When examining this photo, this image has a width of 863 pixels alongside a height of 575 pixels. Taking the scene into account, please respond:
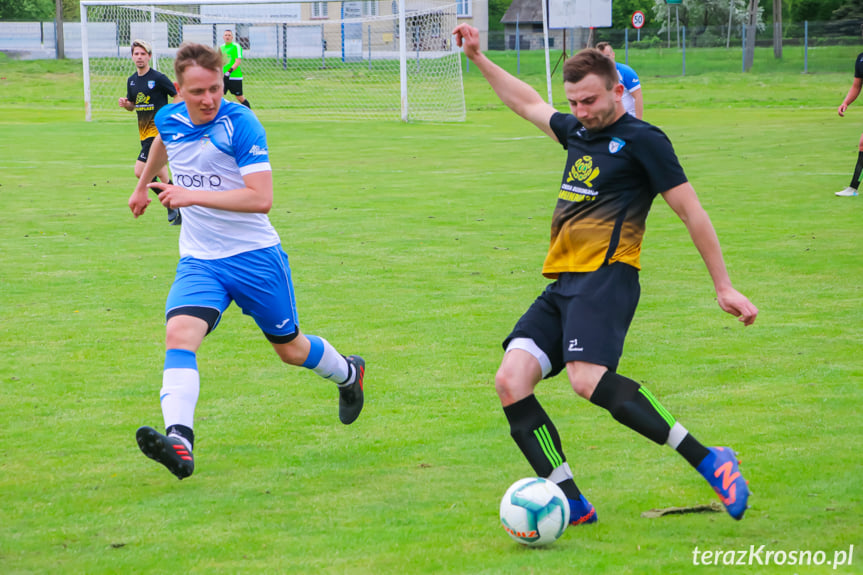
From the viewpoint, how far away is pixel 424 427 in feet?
19.3

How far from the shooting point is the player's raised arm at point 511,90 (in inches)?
200

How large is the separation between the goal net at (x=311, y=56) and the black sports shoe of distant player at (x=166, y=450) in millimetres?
25210

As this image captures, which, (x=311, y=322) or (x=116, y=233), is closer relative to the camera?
(x=311, y=322)

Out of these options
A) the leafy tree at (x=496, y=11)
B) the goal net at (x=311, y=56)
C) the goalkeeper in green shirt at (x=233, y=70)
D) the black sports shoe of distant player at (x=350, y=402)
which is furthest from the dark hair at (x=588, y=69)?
the leafy tree at (x=496, y=11)

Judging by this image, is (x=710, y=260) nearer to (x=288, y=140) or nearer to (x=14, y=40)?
(x=288, y=140)

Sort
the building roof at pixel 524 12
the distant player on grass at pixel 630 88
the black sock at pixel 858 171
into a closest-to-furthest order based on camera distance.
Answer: the distant player on grass at pixel 630 88, the black sock at pixel 858 171, the building roof at pixel 524 12

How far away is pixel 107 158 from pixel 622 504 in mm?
18847

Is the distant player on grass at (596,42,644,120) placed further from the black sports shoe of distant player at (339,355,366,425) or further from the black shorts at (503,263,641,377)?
the black shorts at (503,263,641,377)

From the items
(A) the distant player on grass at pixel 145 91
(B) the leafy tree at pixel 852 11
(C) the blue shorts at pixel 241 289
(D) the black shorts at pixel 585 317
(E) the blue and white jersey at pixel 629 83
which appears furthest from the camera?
(B) the leafy tree at pixel 852 11

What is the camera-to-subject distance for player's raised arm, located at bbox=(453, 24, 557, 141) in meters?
5.07

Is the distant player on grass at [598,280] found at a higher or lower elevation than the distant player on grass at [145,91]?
lower

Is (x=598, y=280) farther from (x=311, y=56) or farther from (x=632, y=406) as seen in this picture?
(x=311, y=56)

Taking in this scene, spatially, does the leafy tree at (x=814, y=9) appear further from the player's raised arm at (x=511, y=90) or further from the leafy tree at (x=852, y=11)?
the player's raised arm at (x=511, y=90)

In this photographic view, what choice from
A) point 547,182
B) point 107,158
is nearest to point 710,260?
point 547,182
